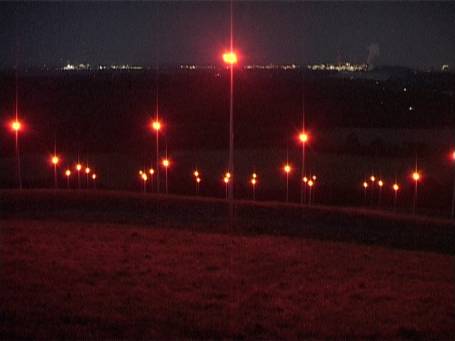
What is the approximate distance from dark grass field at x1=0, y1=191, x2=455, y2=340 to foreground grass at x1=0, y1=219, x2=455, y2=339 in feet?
0.07

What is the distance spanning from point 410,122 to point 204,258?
63.3 m

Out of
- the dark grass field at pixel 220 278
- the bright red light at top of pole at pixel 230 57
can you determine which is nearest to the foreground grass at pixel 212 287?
the dark grass field at pixel 220 278

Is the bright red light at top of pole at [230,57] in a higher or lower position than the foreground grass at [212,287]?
higher

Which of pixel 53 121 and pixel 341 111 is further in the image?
pixel 341 111

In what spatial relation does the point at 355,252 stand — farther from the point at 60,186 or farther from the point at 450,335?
the point at 60,186

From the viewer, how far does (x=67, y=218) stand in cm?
1819

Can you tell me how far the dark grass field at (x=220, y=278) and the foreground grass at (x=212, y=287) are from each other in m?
0.02

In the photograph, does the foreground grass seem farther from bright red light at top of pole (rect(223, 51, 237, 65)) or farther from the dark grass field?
bright red light at top of pole (rect(223, 51, 237, 65))

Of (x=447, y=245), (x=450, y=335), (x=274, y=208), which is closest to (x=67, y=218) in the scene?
(x=274, y=208)

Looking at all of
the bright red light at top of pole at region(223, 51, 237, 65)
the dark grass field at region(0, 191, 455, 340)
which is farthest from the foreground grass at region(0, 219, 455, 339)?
Answer: the bright red light at top of pole at region(223, 51, 237, 65)

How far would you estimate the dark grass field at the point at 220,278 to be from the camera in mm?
7809

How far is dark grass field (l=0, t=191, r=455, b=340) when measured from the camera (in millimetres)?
7809

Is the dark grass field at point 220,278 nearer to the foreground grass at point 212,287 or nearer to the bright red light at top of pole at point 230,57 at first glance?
the foreground grass at point 212,287

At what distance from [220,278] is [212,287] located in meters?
0.63
